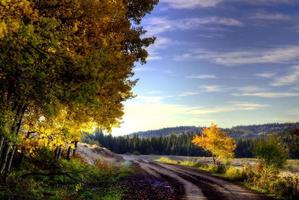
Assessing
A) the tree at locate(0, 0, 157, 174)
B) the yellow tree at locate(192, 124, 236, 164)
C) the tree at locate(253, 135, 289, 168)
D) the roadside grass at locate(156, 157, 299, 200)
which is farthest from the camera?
the yellow tree at locate(192, 124, 236, 164)

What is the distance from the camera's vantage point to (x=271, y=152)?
33281 mm

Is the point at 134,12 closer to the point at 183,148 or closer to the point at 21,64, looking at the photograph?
the point at 21,64

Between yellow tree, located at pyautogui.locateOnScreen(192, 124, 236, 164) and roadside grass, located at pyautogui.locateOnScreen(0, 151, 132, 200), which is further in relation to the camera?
yellow tree, located at pyautogui.locateOnScreen(192, 124, 236, 164)

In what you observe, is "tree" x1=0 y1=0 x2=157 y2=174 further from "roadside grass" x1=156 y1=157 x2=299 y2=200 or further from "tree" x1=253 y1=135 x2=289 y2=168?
"tree" x1=253 y1=135 x2=289 y2=168

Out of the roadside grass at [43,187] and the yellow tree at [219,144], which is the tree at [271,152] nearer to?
the roadside grass at [43,187]

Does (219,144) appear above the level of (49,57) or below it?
above

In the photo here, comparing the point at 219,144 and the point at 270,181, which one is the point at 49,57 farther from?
the point at 219,144

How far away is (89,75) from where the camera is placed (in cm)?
1262

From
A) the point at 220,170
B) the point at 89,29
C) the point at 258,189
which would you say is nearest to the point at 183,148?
the point at 220,170

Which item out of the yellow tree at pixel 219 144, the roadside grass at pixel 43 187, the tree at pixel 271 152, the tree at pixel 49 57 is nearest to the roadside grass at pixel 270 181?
the tree at pixel 271 152

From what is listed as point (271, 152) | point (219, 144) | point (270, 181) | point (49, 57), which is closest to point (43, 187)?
point (49, 57)

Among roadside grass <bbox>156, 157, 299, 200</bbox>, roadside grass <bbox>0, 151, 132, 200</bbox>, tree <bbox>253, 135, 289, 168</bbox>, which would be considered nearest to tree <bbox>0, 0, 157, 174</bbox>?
roadside grass <bbox>0, 151, 132, 200</bbox>

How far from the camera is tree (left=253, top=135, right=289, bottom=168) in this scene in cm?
3275

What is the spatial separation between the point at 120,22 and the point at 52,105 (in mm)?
6714
